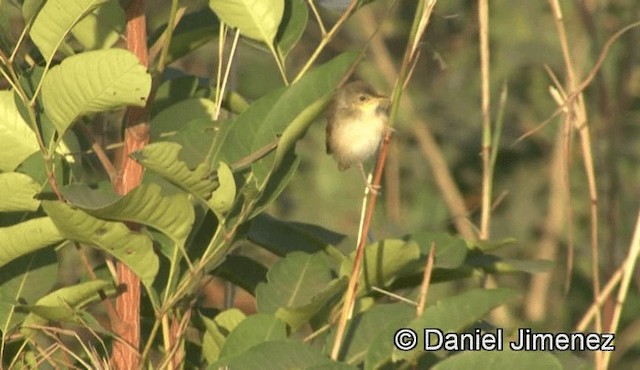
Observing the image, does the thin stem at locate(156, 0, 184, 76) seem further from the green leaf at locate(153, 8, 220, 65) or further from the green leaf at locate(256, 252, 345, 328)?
the green leaf at locate(256, 252, 345, 328)

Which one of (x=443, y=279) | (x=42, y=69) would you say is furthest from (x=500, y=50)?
(x=42, y=69)

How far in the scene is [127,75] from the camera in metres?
1.80

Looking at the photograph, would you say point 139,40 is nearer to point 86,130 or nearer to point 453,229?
point 86,130

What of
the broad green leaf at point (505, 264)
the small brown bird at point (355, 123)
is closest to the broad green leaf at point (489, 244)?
the broad green leaf at point (505, 264)

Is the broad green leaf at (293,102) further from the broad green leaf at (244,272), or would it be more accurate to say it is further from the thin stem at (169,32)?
the broad green leaf at (244,272)

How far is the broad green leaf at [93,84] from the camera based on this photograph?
5.90ft

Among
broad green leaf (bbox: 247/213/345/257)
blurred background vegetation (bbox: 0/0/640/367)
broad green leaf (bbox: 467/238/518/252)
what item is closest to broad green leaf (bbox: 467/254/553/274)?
broad green leaf (bbox: 467/238/518/252)

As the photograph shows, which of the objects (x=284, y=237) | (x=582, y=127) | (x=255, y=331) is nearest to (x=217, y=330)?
(x=255, y=331)

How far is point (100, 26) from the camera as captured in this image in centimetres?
222

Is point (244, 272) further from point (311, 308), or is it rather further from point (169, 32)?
point (169, 32)

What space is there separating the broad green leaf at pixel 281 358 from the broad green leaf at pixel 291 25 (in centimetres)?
56

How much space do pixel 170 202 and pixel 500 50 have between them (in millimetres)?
3927

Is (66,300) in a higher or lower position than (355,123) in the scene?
higher

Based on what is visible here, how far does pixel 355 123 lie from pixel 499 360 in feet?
5.52
